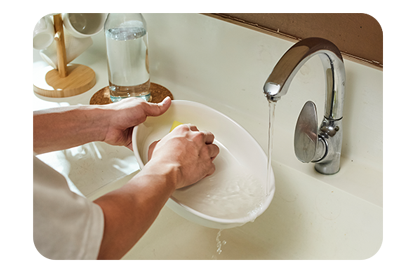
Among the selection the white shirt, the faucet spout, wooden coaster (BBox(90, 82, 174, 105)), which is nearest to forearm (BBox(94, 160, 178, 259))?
the white shirt

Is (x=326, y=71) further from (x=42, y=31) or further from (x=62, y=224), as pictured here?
(x=42, y=31)

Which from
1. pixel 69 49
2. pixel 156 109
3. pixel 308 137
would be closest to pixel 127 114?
pixel 156 109

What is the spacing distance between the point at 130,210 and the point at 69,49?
2.32 ft

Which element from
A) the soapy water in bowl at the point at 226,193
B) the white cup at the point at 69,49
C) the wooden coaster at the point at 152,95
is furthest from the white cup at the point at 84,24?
the soapy water in bowl at the point at 226,193

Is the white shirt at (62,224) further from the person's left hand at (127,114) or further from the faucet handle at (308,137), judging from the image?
Answer: the faucet handle at (308,137)

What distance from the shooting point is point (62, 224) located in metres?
0.41

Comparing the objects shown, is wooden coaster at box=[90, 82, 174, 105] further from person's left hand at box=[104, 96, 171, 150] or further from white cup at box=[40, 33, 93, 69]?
person's left hand at box=[104, 96, 171, 150]

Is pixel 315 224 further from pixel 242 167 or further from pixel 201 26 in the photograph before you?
pixel 201 26

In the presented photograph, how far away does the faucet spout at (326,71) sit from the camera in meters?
0.50

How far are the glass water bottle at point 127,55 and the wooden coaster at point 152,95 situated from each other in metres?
0.02

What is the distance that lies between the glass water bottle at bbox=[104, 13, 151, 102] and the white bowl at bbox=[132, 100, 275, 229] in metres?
0.24

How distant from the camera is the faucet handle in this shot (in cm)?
69

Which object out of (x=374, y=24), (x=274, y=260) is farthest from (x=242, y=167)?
(x=374, y=24)

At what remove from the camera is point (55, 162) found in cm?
82
